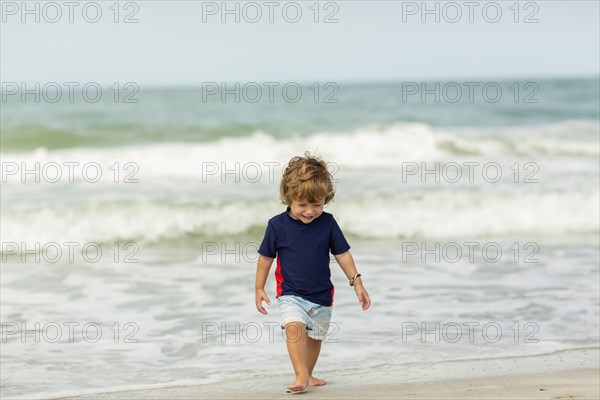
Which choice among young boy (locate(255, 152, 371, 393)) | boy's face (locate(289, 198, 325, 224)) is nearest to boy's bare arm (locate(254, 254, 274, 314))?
young boy (locate(255, 152, 371, 393))

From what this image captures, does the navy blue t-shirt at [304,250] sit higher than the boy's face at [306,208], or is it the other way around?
the boy's face at [306,208]

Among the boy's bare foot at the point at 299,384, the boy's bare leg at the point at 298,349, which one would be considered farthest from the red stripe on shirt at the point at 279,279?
the boy's bare foot at the point at 299,384

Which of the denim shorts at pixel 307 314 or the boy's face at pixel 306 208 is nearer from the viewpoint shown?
the boy's face at pixel 306 208

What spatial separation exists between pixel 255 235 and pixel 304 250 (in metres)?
6.41

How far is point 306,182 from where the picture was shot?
13.5 ft

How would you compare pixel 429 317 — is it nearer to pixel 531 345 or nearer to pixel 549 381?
pixel 531 345

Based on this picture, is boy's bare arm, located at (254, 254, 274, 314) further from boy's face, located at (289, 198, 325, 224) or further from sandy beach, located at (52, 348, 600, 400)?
sandy beach, located at (52, 348, 600, 400)

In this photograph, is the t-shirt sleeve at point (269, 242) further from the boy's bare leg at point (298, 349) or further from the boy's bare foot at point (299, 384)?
the boy's bare foot at point (299, 384)

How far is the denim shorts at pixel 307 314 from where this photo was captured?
14.1ft

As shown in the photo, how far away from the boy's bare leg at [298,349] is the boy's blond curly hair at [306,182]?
0.59m

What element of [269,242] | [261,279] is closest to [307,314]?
[261,279]

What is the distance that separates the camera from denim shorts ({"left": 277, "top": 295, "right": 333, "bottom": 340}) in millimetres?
4312

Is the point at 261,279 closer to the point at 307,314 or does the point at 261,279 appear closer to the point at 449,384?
the point at 307,314

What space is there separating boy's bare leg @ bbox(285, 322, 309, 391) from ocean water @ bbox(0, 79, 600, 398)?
689mm
